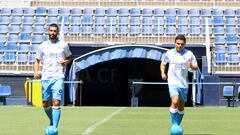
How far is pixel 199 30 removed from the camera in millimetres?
28703

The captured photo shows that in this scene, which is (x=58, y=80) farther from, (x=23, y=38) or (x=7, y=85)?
(x=23, y=38)

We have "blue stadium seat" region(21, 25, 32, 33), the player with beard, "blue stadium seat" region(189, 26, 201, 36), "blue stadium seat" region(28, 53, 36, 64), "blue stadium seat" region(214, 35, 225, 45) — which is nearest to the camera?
the player with beard

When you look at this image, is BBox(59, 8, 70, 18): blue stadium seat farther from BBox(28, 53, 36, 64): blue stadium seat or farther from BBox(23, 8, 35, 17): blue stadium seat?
BBox(28, 53, 36, 64): blue stadium seat

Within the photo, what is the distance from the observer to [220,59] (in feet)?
87.6

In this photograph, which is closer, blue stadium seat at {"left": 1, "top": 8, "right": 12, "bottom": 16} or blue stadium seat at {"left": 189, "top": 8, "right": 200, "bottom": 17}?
blue stadium seat at {"left": 189, "top": 8, "right": 200, "bottom": 17}

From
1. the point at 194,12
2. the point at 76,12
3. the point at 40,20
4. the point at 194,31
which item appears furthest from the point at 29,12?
the point at 194,31

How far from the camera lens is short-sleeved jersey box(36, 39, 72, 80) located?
30.9 feet

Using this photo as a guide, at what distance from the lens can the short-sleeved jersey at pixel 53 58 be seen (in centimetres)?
940

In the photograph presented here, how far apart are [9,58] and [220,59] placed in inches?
428

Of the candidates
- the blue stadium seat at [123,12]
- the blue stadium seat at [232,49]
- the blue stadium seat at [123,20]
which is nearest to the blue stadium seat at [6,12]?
the blue stadium seat at [123,12]

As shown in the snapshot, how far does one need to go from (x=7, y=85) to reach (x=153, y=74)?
23.9ft

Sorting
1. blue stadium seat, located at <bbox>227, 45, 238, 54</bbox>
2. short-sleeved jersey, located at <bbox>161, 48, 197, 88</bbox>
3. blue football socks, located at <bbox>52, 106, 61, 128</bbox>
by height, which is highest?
blue stadium seat, located at <bbox>227, 45, 238, 54</bbox>

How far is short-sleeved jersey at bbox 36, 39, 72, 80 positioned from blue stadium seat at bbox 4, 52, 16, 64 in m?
18.3

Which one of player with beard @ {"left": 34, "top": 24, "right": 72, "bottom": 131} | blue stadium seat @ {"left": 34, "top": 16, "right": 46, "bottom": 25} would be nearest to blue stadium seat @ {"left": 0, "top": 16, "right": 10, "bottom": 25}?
blue stadium seat @ {"left": 34, "top": 16, "right": 46, "bottom": 25}
